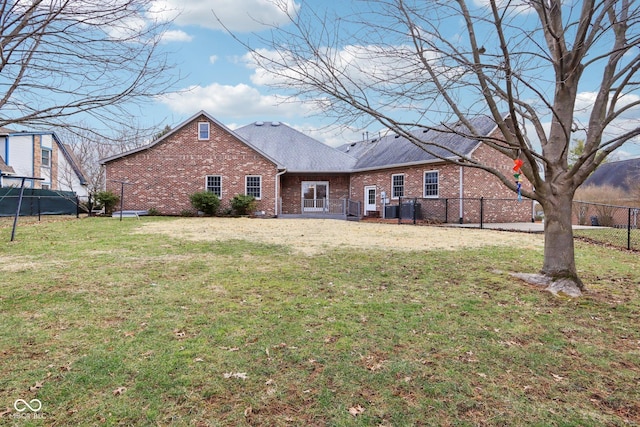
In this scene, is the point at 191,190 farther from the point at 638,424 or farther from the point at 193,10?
the point at 638,424

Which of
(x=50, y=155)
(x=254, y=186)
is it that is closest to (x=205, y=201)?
(x=254, y=186)

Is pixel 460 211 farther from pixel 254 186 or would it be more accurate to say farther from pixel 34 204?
pixel 34 204

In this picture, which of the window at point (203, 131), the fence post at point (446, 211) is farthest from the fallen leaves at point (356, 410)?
the window at point (203, 131)

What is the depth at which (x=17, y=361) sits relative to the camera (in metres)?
3.10

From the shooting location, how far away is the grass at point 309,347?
101 inches

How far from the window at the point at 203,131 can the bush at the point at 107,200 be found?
5.62 metres

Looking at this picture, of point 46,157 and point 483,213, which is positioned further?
point 46,157

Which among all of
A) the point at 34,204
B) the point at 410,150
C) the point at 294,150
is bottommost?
the point at 34,204

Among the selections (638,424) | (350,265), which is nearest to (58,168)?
(350,265)

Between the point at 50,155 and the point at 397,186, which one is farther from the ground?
the point at 50,155

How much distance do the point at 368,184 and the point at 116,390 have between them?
2109cm

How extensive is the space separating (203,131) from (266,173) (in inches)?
171

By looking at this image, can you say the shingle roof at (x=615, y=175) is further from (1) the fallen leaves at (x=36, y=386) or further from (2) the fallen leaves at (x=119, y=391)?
(1) the fallen leaves at (x=36, y=386)

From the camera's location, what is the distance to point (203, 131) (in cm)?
2114
